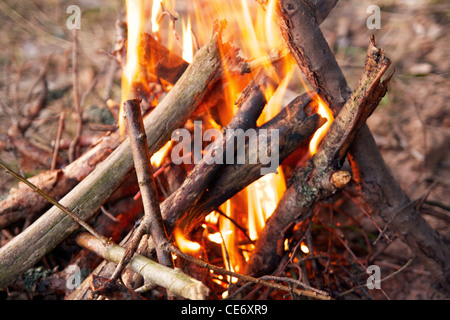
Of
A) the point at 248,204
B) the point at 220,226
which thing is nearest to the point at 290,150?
the point at 248,204

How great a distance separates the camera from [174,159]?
5.63ft

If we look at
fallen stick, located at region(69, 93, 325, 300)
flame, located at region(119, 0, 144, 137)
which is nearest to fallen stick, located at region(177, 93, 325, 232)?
fallen stick, located at region(69, 93, 325, 300)

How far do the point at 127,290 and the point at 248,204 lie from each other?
0.81m

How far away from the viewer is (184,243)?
136 cm

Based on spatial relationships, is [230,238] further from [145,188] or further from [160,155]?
[145,188]

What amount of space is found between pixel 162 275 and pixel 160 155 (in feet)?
2.31

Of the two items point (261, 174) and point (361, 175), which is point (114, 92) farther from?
point (361, 175)

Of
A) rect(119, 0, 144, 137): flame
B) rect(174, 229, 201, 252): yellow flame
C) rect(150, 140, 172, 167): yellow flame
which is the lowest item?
rect(174, 229, 201, 252): yellow flame

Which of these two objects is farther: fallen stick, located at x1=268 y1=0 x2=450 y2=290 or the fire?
the fire

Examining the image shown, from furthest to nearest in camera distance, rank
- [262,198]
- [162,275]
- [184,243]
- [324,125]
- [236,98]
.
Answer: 1. [262,198]
2. [236,98]
3. [324,125]
4. [184,243]
5. [162,275]

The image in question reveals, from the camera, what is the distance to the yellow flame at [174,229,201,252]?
1.33 m

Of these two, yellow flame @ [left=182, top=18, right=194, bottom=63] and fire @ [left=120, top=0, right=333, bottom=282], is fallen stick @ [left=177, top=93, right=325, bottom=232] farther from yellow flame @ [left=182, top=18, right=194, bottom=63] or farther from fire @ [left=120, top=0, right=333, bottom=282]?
yellow flame @ [left=182, top=18, right=194, bottom=63]

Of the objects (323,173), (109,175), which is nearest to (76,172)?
(109,175)

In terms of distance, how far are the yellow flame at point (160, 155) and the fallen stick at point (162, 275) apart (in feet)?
1.47
